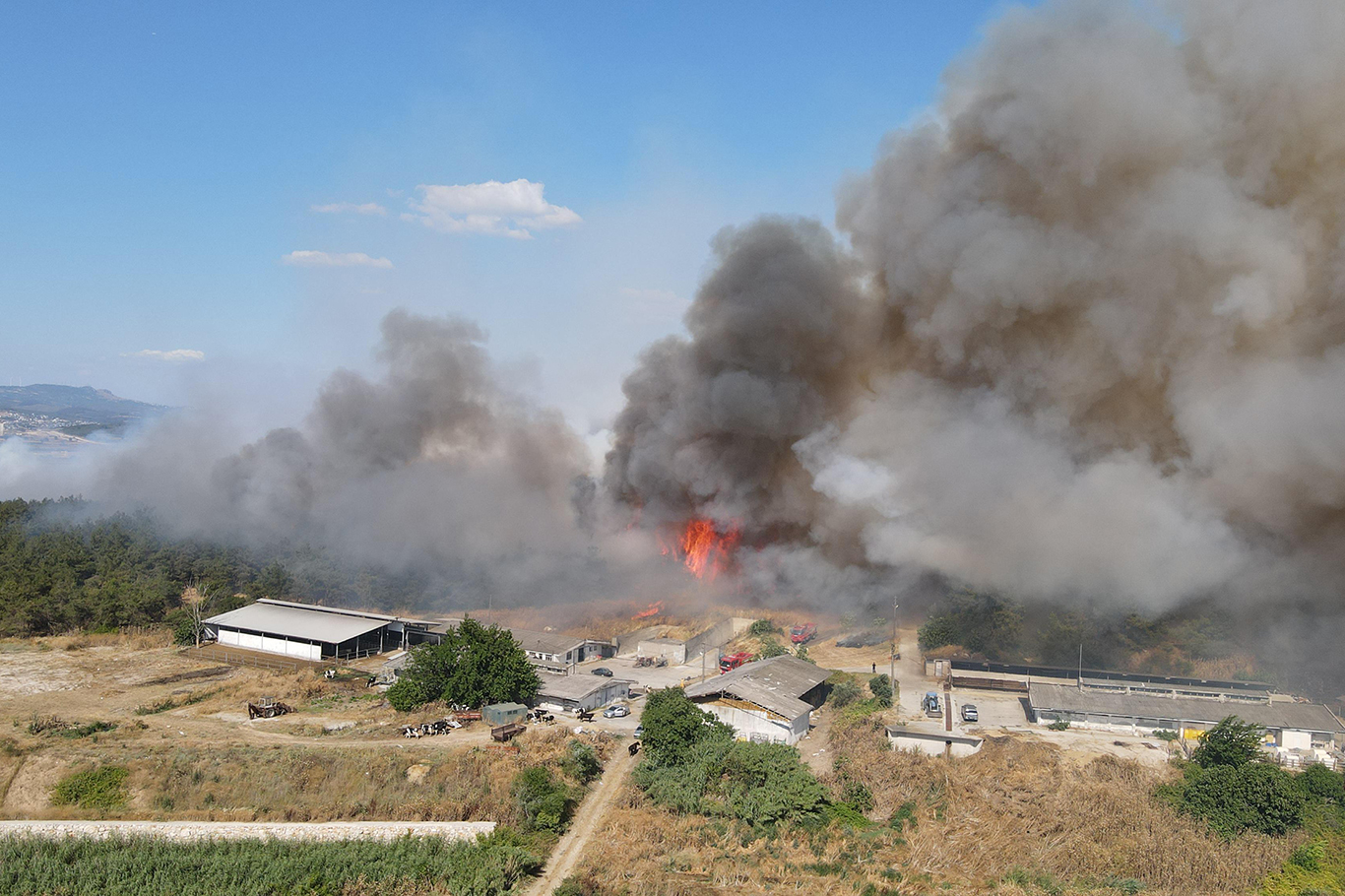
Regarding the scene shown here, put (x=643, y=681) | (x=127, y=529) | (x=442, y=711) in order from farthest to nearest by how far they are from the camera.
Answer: (x=127, y=529) < (x=643, y=681) < (x=442, y=711)

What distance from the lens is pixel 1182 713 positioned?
2536 centimetres

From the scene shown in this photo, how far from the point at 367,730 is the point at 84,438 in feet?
369

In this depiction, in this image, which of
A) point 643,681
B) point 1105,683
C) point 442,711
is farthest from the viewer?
point 643,681

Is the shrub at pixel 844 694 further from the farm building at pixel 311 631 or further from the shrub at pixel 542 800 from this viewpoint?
the farm building at pixel 311 631

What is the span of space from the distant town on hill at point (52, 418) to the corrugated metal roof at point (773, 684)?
104332 mm

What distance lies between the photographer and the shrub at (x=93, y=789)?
19.8 metres

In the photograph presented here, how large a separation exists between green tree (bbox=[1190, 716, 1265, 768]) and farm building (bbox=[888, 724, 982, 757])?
539 centimetres

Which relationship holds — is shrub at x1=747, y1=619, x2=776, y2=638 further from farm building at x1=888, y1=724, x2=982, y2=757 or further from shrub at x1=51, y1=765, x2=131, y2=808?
shrub at x1=51, y1=765, x2=131, y2=808

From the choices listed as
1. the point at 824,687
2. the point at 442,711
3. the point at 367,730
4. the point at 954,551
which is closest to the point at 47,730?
the point at 367,730

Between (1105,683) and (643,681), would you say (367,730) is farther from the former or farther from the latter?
(1105,683)

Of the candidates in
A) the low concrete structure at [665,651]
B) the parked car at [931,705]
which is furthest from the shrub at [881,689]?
the low concrete structure at [665,651]

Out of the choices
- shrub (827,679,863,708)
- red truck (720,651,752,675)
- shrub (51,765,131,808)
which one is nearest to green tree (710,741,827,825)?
shrub (827,679,863,708)

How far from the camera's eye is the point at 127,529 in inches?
1929

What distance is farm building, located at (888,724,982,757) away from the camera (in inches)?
916
